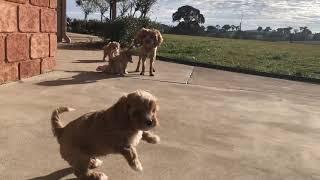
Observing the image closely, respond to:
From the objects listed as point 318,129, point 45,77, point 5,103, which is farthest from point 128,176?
point 45,77

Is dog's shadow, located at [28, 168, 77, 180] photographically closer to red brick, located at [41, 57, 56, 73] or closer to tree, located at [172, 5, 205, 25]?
red brick, located at [41, 57, 56, 73]

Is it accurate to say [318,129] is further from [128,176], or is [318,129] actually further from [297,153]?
[128,176]

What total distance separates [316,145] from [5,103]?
3926 mm

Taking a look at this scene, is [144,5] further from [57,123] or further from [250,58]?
[57,123]

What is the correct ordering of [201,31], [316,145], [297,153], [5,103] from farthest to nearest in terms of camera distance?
[201,31] < [5,103] < [316,145] < [297,153]

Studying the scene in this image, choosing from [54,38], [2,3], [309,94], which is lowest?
[309,94]

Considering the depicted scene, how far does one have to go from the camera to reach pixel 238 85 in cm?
1045

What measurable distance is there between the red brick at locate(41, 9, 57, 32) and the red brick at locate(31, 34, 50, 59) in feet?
0.52

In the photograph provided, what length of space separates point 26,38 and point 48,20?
106 cm

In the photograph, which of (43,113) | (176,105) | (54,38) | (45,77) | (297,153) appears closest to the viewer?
(297,153)

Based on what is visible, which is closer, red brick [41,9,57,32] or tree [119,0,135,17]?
red brick [41,9,57,32]

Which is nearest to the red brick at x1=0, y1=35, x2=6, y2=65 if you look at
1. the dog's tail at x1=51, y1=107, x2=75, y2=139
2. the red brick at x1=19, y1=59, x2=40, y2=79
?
the red brick at x1=19, y1=59, x2=40, y2=79

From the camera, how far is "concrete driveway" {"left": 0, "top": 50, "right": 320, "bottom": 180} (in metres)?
4.22

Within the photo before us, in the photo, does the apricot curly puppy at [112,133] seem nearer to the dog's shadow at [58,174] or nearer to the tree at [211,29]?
the dog's shadow at [58,174]
